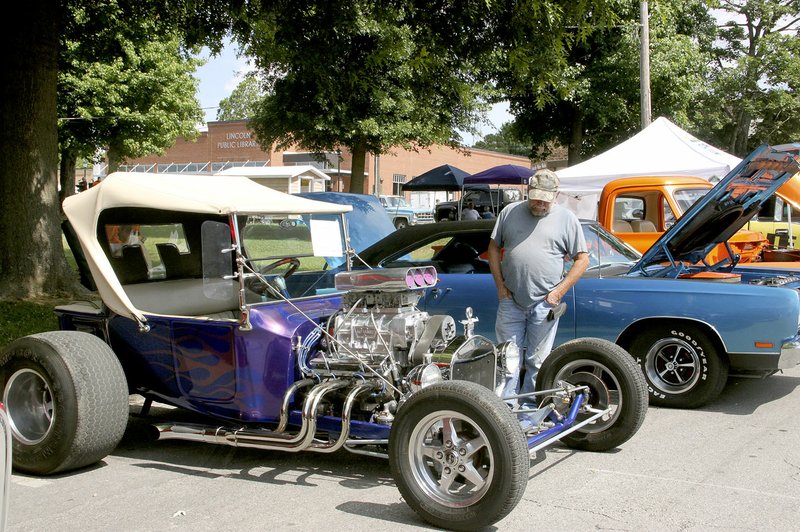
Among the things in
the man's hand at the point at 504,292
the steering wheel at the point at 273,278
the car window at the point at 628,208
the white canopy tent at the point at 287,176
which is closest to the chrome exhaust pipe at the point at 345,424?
the steering wheel at the point at 273,278

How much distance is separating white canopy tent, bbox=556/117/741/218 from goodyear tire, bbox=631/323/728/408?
725 cm

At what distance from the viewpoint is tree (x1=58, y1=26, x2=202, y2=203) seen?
90.2ft

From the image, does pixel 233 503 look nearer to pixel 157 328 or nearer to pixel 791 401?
pixel 157 328

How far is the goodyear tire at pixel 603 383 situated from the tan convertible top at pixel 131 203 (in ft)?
6.57

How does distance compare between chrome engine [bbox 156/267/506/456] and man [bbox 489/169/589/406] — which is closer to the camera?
chrome engine [bbox 156/267/506/456]

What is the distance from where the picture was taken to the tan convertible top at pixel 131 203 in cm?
489

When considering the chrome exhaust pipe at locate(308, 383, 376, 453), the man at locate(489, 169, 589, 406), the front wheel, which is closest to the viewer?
the front wheel

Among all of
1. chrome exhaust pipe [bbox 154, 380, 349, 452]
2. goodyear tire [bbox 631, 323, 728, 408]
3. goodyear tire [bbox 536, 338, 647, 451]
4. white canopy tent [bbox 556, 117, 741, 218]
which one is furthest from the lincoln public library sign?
goodyear tire [bbox 536, 338, 647, 451]

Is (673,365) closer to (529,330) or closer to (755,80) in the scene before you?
(529,330)

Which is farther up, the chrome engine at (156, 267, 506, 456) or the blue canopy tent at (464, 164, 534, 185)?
the blue canopy tent at (464, 164, 534, 185)

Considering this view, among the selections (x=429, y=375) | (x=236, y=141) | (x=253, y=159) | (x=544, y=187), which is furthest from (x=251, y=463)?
(x=236, y=141)

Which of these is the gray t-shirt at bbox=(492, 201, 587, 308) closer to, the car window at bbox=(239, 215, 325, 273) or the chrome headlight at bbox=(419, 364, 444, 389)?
the chrome headlight at bbox=(419, 364, 444, 389)

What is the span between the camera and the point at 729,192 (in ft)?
23.2

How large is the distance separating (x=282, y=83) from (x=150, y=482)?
18.3 meters
